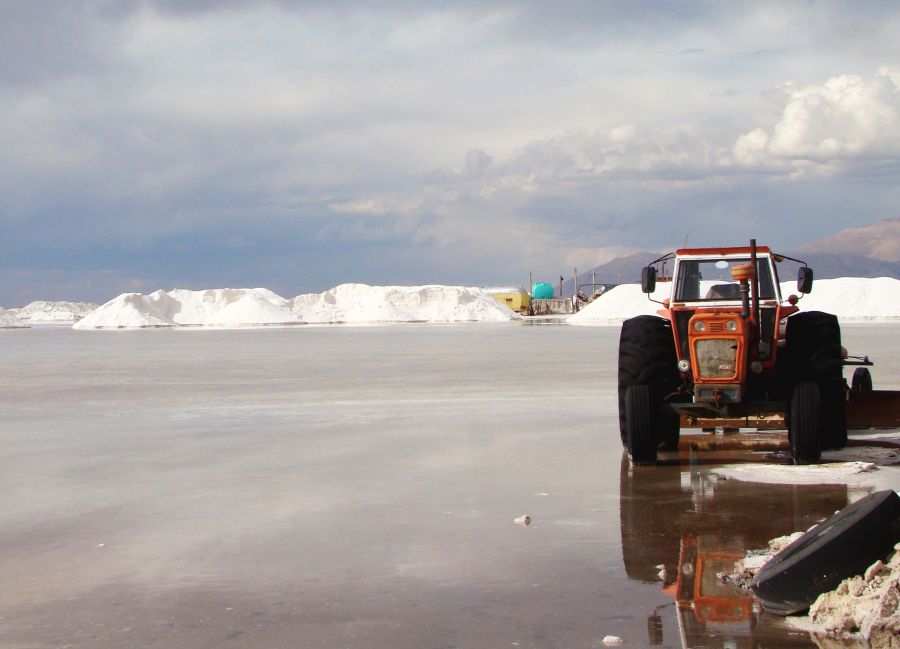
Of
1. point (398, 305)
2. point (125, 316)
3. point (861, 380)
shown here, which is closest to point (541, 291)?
point (398, 305)

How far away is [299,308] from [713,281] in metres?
102

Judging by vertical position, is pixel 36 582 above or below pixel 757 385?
below

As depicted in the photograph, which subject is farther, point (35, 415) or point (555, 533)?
point (35, 415)

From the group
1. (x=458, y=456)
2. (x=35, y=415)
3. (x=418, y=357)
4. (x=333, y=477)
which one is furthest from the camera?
(x=418, y=357)

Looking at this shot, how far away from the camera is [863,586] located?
5.30 meters

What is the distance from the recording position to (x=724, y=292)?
11.6 metres

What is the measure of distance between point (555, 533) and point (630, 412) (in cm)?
299

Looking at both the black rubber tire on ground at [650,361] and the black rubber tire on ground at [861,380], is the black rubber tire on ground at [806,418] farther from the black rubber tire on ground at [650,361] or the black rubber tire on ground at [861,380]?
the black rubber tire on ground at [861,380]

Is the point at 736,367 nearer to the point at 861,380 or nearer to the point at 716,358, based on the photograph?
the point at 716,358

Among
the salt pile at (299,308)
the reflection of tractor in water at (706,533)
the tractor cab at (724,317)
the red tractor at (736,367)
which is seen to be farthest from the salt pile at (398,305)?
the reflection of tractor in water at (706,533)

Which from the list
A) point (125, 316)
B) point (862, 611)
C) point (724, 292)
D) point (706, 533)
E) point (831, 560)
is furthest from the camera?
point (125, 316)

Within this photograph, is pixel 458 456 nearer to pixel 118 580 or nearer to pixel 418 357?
pixel 118 580

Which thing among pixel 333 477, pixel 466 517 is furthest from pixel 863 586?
pixel 333 477

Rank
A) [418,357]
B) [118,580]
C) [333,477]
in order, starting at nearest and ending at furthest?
[118,580], [333,477], [418,357]
